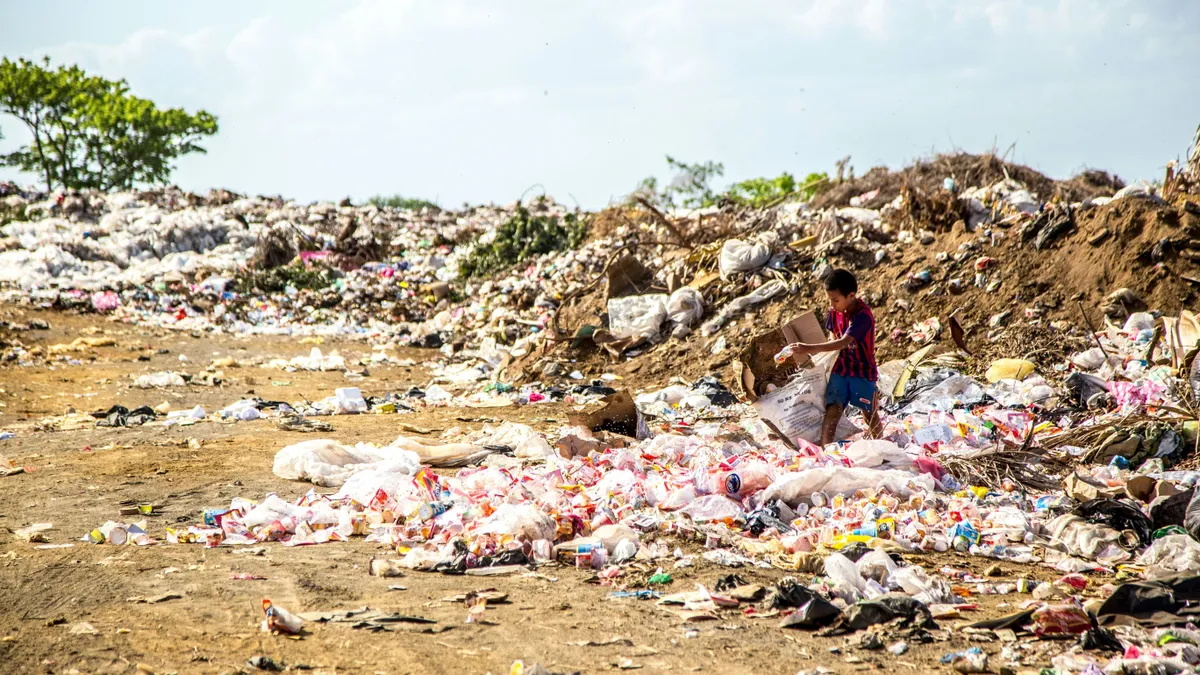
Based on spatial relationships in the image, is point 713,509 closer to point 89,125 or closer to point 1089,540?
point 1089,540

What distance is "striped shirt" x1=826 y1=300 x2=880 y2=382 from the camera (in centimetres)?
486

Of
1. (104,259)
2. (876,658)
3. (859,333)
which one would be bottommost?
(876,658)

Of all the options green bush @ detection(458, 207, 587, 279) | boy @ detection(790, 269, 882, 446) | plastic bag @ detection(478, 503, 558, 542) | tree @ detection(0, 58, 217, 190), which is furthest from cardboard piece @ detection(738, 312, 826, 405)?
tree @ detection(0, 58, 217, 190)

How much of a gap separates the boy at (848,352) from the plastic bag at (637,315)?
4277 millimetres

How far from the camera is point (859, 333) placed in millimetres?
4844

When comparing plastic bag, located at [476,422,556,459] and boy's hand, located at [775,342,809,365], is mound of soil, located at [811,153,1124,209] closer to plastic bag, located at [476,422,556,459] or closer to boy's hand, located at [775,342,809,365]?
plastic bag, located at [476,422,556,459]

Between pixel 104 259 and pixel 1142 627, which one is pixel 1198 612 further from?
pixel 104 259

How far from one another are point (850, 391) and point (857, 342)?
0.28 m

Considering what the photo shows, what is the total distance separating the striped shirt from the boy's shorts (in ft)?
0.09

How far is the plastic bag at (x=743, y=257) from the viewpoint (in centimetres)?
935

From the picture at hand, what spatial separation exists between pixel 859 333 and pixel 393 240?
13.8 metres

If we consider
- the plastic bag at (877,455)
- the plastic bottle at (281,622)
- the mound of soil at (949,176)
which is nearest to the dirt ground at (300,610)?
the plastic bottle at (281,622)

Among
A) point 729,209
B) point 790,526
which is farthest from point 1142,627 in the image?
point 729,209

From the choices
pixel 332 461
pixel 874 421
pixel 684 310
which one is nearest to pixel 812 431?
pixel 874 421
